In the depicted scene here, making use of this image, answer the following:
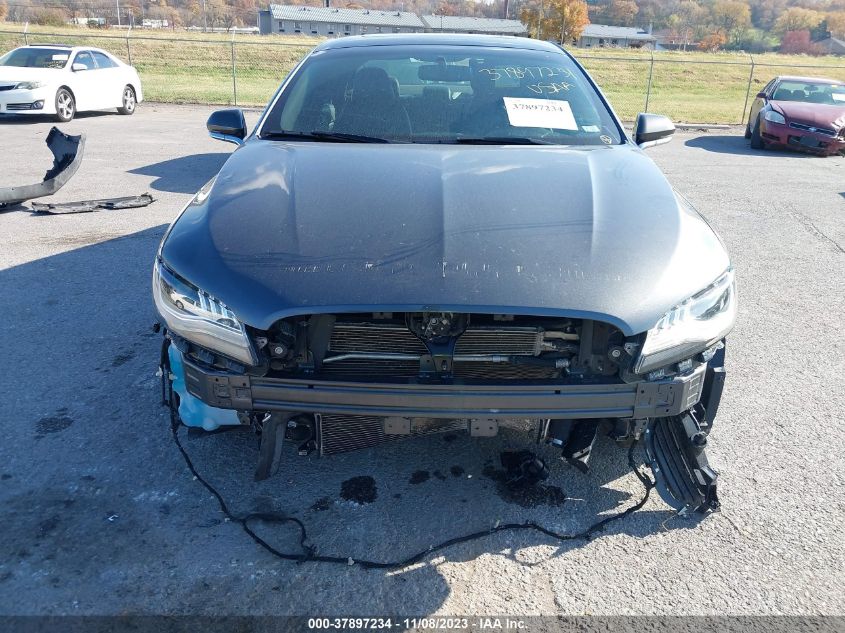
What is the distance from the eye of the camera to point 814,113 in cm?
1284

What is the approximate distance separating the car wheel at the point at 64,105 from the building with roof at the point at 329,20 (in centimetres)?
5381

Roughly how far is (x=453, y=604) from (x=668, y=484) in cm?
101

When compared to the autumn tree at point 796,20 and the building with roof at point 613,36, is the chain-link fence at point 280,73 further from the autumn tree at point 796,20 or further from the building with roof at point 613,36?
the autumn tree at point 796,20

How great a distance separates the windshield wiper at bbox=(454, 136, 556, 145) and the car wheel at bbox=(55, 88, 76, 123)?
12.6 meters

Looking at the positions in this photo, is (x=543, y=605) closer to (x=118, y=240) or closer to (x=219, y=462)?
(x=219, y=462)

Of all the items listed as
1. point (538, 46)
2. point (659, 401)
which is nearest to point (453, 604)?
point (659, 401)

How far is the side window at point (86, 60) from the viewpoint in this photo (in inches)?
560

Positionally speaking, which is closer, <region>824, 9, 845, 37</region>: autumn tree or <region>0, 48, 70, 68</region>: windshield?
<region>0, 48, 70, 68</region>: windshield

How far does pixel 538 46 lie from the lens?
4496 mm

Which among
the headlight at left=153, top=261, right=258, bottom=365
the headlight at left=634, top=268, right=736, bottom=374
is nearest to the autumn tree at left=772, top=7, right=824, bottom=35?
the headlight at left=634, top=268, right=736, bottom=374

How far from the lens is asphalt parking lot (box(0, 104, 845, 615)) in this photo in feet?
7.75

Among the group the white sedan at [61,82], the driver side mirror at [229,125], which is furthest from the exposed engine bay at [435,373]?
the white sedan at [61,82]

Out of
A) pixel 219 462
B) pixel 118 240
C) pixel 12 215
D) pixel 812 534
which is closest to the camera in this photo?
pixel 812 534

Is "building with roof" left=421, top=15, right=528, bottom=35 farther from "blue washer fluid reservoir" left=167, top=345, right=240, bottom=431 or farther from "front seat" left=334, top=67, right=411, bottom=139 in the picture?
"blue washer fluid reservoir" left=167, top=345, right=240, bottom=431
